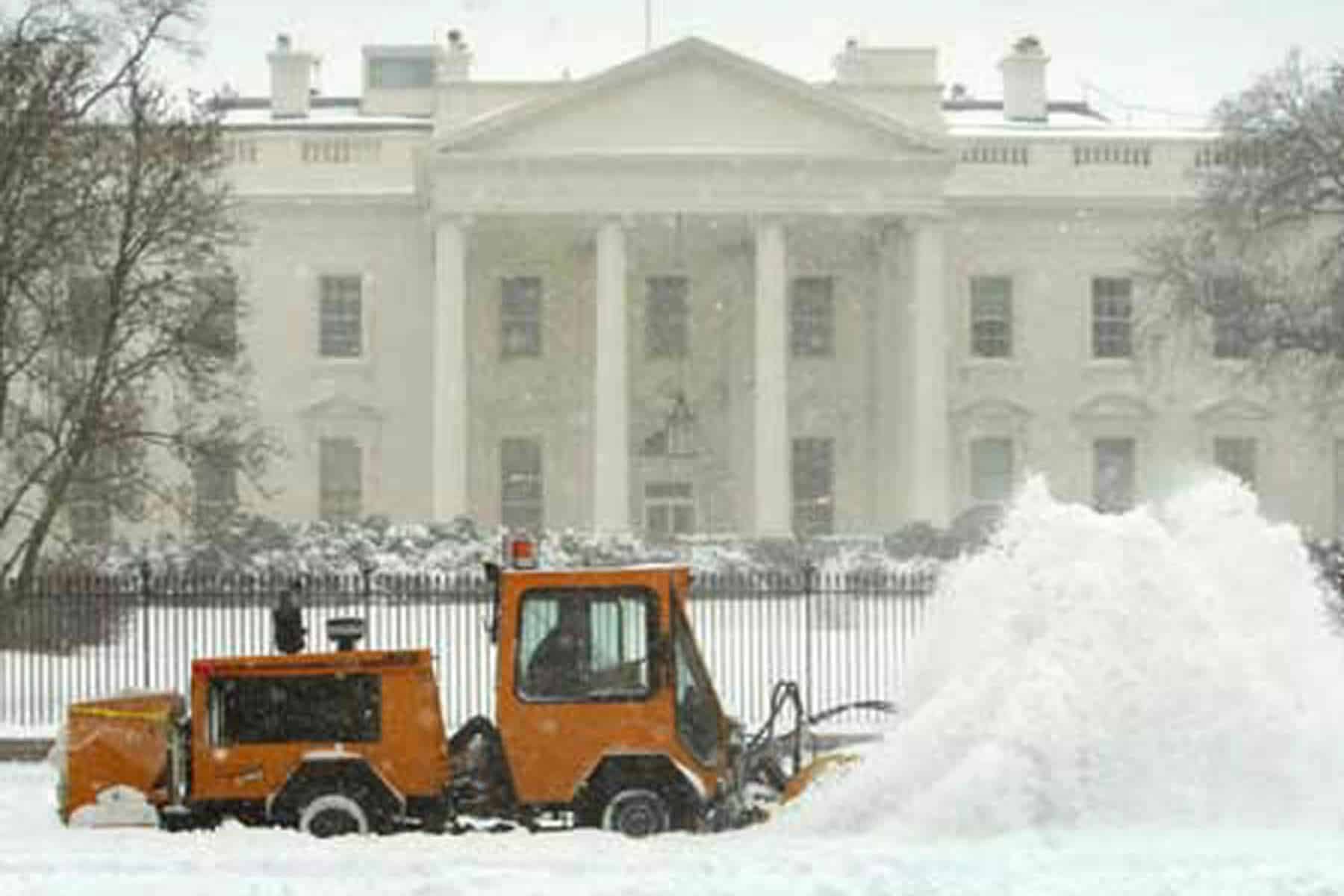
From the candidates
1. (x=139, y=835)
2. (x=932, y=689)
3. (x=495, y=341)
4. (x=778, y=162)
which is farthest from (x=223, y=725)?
(x=495, y=341)

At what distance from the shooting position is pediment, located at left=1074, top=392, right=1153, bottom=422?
60000mm

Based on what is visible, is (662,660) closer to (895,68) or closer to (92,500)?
(92,500)

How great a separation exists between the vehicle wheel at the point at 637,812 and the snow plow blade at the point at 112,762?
282 cm

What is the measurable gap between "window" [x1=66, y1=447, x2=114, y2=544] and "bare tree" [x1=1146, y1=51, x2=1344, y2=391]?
62.5 ft

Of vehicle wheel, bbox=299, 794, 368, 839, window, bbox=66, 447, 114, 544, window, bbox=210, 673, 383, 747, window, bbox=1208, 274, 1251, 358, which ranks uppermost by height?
window, bbox=1208, 274, 1251, 358

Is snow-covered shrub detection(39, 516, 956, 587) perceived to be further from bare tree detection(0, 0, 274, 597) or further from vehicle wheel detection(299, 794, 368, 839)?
vehicle wheel detection(299, 794, 368, 839)

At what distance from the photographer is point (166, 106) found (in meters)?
38.5

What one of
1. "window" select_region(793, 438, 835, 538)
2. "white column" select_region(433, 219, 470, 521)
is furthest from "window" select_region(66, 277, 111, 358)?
"window" select_region(793, 438, 835, 538)

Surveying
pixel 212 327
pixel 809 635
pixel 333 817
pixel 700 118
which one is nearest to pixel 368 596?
pixel 809 635

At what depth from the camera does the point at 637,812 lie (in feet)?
53.9

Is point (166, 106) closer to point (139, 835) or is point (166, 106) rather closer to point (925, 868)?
point (139, 835)

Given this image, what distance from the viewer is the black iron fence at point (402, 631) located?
30.3 metres

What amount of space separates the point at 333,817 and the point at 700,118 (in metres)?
40.4

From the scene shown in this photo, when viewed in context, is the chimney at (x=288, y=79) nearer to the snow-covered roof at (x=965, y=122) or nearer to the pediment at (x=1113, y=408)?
the snow-covered roof at (x=965, y=122)
